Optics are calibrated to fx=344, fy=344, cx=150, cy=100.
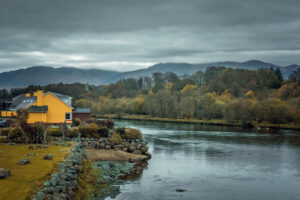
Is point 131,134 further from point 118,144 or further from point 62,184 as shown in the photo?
point 62,184

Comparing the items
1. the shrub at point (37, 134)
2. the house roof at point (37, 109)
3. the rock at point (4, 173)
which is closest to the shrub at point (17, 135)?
the shrub at point (37, 134)

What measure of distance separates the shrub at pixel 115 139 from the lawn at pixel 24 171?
1283 cm

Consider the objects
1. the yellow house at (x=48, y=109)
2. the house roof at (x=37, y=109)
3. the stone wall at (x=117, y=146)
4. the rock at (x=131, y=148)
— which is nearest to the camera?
the stone wall at (x=117, y=146)

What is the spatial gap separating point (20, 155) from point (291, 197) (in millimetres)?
19239

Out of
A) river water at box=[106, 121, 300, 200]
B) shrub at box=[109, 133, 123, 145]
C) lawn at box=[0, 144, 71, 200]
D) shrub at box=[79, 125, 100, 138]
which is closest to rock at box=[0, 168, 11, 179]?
lawn at box=[0, 144, 71, 200]

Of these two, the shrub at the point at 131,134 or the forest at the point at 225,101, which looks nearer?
the shrub at the point at 131,134

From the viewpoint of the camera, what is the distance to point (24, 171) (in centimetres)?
1969

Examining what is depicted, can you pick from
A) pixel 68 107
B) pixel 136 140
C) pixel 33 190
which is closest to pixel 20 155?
pixel 33 190

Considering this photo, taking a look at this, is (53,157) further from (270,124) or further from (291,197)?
(270,124)

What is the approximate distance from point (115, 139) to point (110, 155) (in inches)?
200

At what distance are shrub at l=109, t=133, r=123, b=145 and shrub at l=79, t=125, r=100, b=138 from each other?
2.37m

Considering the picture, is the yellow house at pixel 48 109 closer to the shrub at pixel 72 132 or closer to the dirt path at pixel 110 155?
the shrub at pixel 72 132

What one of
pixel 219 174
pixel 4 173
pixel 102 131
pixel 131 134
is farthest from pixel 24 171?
pixel 131 134

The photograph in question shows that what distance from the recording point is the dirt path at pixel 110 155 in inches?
1401
